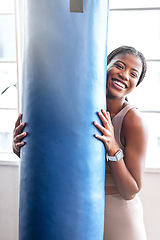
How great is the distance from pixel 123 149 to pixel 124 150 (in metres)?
0.03

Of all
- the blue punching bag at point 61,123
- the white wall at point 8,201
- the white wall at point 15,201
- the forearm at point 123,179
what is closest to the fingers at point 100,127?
the blue punching bag at point 61,123

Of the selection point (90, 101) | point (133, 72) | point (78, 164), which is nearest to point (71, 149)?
point (78, 164)

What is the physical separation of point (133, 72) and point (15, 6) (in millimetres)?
1027

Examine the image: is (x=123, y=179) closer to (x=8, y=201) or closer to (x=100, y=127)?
(x=100, y=127)

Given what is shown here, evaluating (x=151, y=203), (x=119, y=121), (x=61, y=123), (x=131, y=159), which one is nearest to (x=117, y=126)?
(x=119, y=121)

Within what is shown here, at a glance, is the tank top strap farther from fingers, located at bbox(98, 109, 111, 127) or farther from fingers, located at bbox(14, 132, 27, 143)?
fingers, located at bbox(14, 132, 27, 143)

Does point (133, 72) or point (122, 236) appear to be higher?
point (133, 72)

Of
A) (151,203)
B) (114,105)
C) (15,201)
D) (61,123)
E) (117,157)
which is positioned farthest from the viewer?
(15,201)

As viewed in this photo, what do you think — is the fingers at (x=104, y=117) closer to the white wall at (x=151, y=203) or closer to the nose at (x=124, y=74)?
the nose at (x=124, y=74)

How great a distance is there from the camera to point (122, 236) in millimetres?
963

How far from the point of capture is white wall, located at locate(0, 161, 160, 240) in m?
1.61

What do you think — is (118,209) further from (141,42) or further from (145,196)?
(141,42)

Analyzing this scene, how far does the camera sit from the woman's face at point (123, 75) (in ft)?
3.00

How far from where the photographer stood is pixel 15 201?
5.91 feet
